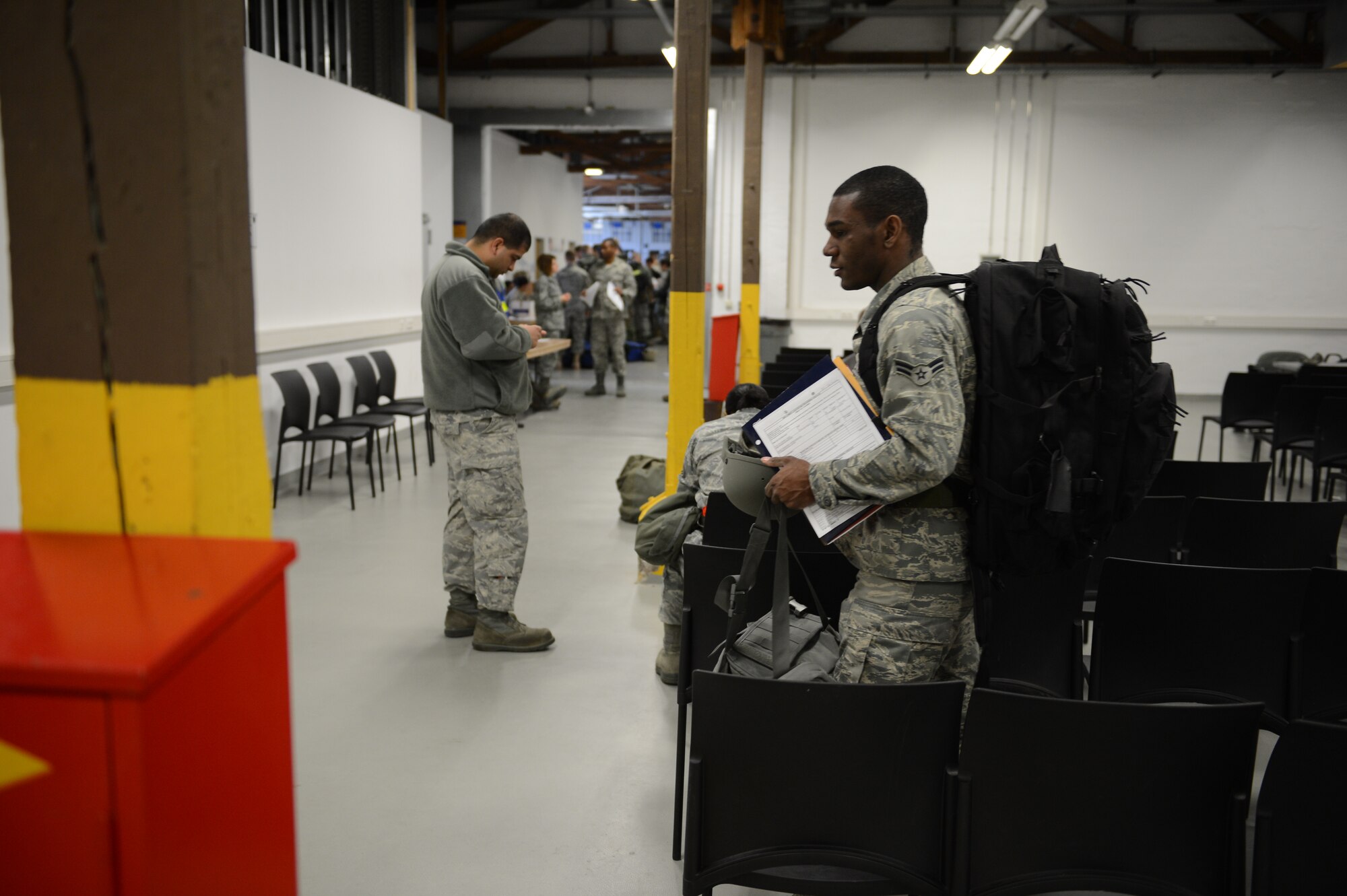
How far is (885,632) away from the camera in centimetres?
191

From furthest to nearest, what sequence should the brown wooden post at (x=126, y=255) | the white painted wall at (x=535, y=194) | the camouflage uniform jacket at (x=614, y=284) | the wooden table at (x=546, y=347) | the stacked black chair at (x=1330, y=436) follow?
the white painted wall at (x=535, y=194) → the camouflage uniform jacket at (x=614, y=284) → the wooden table at (x=546, y=347) → the stacked black chair at (x=1330, y=436) → the brown wooden post at (x=126, y=255)

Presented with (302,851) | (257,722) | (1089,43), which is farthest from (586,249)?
(257,722)

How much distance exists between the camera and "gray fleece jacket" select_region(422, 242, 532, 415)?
346cm

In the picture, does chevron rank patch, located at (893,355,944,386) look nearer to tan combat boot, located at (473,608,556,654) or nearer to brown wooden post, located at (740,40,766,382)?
tan combat boot, located at (473,608,556,654)

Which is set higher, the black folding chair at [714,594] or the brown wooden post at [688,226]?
the brown wooden post at [688,226]

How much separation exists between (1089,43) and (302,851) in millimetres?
11306

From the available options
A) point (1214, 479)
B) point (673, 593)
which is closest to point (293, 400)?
point (673, 593)

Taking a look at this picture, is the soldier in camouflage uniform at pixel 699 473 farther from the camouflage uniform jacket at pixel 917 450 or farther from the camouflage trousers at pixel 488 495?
the camouflage uniform jacket at pixel 917 450

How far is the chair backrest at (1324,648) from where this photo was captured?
2.40m

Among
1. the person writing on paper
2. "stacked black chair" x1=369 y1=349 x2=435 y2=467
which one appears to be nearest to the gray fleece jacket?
the person writing on paper

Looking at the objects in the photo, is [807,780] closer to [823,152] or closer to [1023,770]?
[1023,770]

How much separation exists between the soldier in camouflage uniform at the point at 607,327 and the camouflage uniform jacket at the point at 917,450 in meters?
9.20

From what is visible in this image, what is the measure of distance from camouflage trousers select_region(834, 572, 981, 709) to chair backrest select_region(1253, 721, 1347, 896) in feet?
1.86

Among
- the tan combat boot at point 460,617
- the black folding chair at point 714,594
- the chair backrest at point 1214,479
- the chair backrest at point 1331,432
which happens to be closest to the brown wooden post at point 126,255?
the black folding chair at point 714,594
